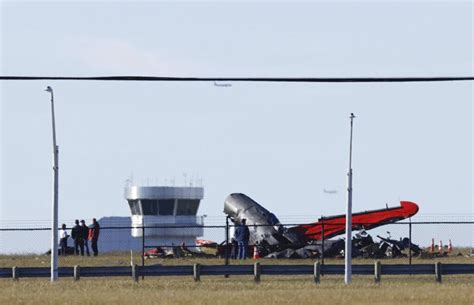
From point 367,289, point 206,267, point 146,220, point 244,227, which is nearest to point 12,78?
point 367,289

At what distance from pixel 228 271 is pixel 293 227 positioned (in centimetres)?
2009

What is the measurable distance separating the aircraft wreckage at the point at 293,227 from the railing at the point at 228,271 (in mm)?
15423

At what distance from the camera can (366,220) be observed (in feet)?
219

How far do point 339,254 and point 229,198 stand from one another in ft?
24.6

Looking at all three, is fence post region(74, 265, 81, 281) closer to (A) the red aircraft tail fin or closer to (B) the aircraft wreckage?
(B) the aircraft wreckage

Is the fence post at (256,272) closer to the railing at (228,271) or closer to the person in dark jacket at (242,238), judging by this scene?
the railing at (228,271)

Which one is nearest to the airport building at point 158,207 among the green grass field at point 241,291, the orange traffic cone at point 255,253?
the orange traffic cone at point 255,253

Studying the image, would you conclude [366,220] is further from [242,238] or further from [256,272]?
→ [256,272]

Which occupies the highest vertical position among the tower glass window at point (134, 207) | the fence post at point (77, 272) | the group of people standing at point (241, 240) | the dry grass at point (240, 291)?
the tower glass window at point (134, 207)

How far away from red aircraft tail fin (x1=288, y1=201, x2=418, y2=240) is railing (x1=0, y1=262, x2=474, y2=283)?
1844 centimetres

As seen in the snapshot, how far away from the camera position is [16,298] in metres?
37.6

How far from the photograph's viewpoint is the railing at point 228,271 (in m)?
46.1

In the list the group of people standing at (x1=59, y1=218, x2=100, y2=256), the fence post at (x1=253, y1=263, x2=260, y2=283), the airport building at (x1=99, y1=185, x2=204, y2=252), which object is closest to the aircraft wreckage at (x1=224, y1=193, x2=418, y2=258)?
the group of people standing at (x1=59, y1=218, x2=100, y2=256)

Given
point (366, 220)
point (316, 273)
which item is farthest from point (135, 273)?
point (366, 220)
